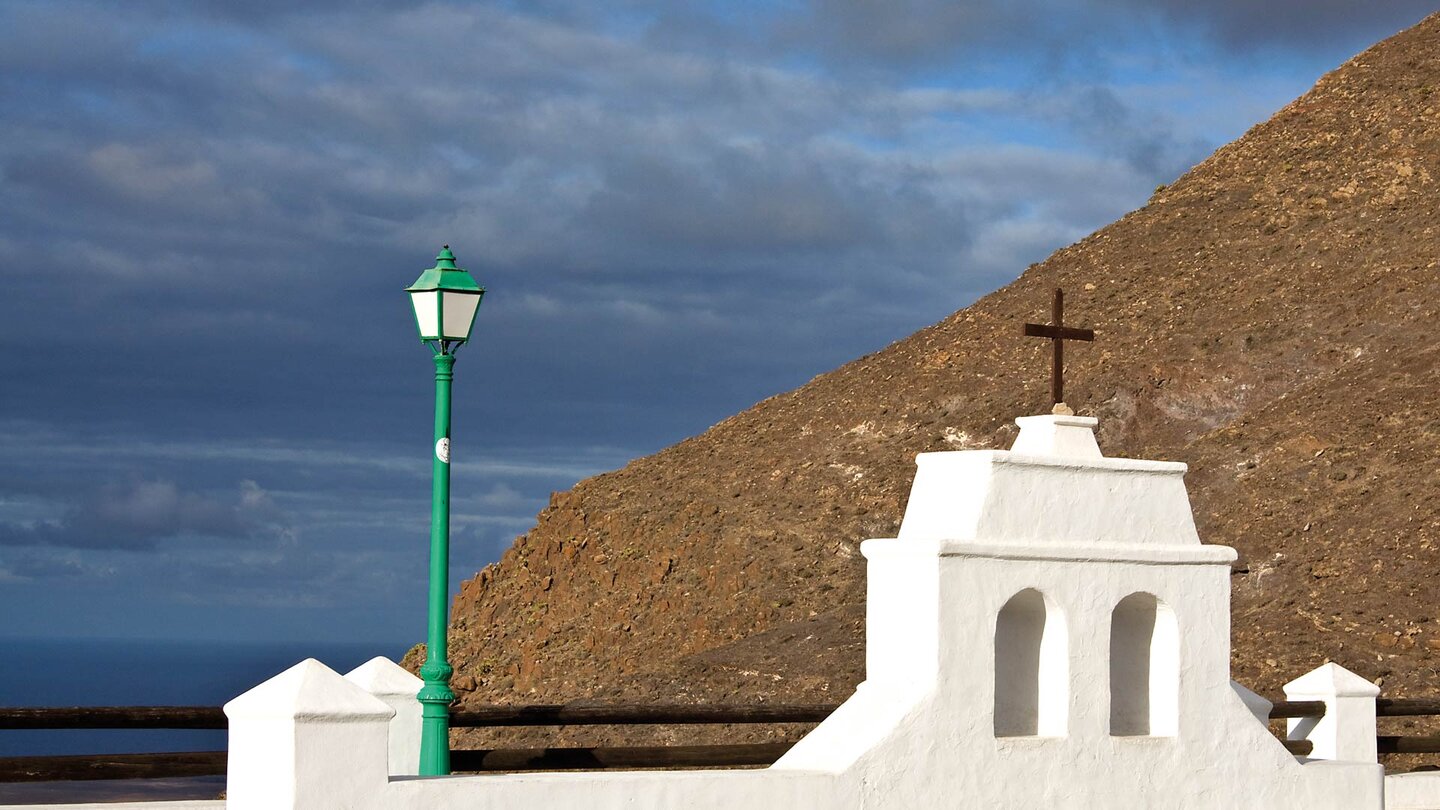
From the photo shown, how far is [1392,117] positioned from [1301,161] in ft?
8.90

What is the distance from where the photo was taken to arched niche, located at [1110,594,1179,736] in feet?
41.1

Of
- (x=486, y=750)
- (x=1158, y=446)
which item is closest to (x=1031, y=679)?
(x=486, y=750)

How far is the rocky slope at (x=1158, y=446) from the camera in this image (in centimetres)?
3281

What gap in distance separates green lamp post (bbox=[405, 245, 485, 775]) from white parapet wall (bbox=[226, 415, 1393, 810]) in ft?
3.24

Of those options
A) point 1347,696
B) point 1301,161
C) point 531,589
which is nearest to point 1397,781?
point 1347,696

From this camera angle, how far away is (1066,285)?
49.2m

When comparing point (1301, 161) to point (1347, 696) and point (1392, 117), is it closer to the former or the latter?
point (1392, 117)

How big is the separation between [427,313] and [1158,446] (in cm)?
3167

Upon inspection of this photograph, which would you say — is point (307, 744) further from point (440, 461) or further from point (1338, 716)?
point (1338, 716)

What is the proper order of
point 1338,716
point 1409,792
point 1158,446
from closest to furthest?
point 1338,716 → point 1409,792 → point 1158,446

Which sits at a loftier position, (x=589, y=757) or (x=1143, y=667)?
(x=1143, y=667)

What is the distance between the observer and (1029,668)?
12234mm

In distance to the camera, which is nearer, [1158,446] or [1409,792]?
[1409,792]

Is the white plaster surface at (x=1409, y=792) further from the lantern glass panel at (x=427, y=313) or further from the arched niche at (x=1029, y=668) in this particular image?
the lantern glass panel at (x=427, y=313)
